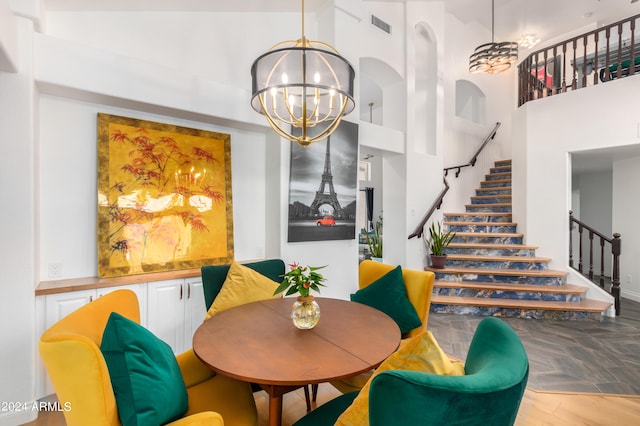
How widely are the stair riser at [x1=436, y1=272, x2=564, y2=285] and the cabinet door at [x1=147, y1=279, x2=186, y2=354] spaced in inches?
153

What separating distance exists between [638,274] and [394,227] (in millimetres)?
4042

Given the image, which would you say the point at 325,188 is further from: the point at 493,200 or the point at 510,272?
the point at 493,200

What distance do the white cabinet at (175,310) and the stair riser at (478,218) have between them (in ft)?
15.8

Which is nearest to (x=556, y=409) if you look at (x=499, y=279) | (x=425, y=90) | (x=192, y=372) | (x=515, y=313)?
(x=515, y=313)

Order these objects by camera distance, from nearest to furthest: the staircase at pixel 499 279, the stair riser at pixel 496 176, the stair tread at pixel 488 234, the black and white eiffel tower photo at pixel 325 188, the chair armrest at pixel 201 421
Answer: the chair armrest at pixel 201 421
the black and white eiffel tower photo at pixel 325 188
the staircase at pixel 499 279
the stair tread at pixel 488 234
the stair riser at pixel 496 176

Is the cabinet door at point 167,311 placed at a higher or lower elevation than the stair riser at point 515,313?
higher

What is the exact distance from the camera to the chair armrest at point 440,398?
774mm

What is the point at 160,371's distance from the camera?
1268 mm

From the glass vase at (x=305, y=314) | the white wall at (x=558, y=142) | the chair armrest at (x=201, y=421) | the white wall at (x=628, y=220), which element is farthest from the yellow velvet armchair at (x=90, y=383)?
the white wall at (x=628, y=220)

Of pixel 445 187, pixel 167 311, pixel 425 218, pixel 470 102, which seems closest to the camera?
pixel 167 311

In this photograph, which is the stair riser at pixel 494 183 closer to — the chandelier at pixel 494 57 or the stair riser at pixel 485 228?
the stair riser at pixel 485 228

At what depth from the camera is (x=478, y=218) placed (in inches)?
242

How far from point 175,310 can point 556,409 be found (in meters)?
3.15

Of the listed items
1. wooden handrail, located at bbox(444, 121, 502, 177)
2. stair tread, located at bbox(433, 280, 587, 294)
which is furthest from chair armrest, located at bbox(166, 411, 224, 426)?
wooden handrail, located at bbox(444, 121, 502, 177)
